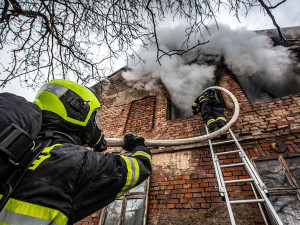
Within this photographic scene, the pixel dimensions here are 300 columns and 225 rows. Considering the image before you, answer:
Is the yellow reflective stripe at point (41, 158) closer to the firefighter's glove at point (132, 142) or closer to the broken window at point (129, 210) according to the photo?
the firefighter's glove at point (132, 142)

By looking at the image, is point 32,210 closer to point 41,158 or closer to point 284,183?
point 41,158

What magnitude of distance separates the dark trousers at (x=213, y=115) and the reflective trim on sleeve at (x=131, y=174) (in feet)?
7.96

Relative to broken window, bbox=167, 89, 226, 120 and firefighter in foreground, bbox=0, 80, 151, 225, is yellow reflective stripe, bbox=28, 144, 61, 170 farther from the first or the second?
broken window, bbox=167, 89, 226, 120

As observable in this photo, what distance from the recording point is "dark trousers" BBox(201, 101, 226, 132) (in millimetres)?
3127

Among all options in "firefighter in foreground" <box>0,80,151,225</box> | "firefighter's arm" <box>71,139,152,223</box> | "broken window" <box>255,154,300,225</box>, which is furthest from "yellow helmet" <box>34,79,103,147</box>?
"broken window" <box>255,154,300,225</box>

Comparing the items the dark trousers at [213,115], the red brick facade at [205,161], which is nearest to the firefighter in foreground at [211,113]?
the dark trousers at [213,115]

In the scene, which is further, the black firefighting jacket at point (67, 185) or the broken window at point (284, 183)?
the broken window at point (284, 183)

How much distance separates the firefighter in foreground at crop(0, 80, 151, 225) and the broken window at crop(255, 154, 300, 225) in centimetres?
229

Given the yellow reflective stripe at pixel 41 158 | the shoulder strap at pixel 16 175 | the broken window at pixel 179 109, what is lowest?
the shoulder strap at pixel 16 175

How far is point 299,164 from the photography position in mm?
2480

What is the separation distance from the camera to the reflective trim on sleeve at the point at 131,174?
101cm

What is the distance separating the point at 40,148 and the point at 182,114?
15.0 feet

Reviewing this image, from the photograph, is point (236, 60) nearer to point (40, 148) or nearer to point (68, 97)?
point (68, 97)

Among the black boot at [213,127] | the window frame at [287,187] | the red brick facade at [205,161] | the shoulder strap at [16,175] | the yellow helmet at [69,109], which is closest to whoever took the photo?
the shoulder strap at [16,175]
